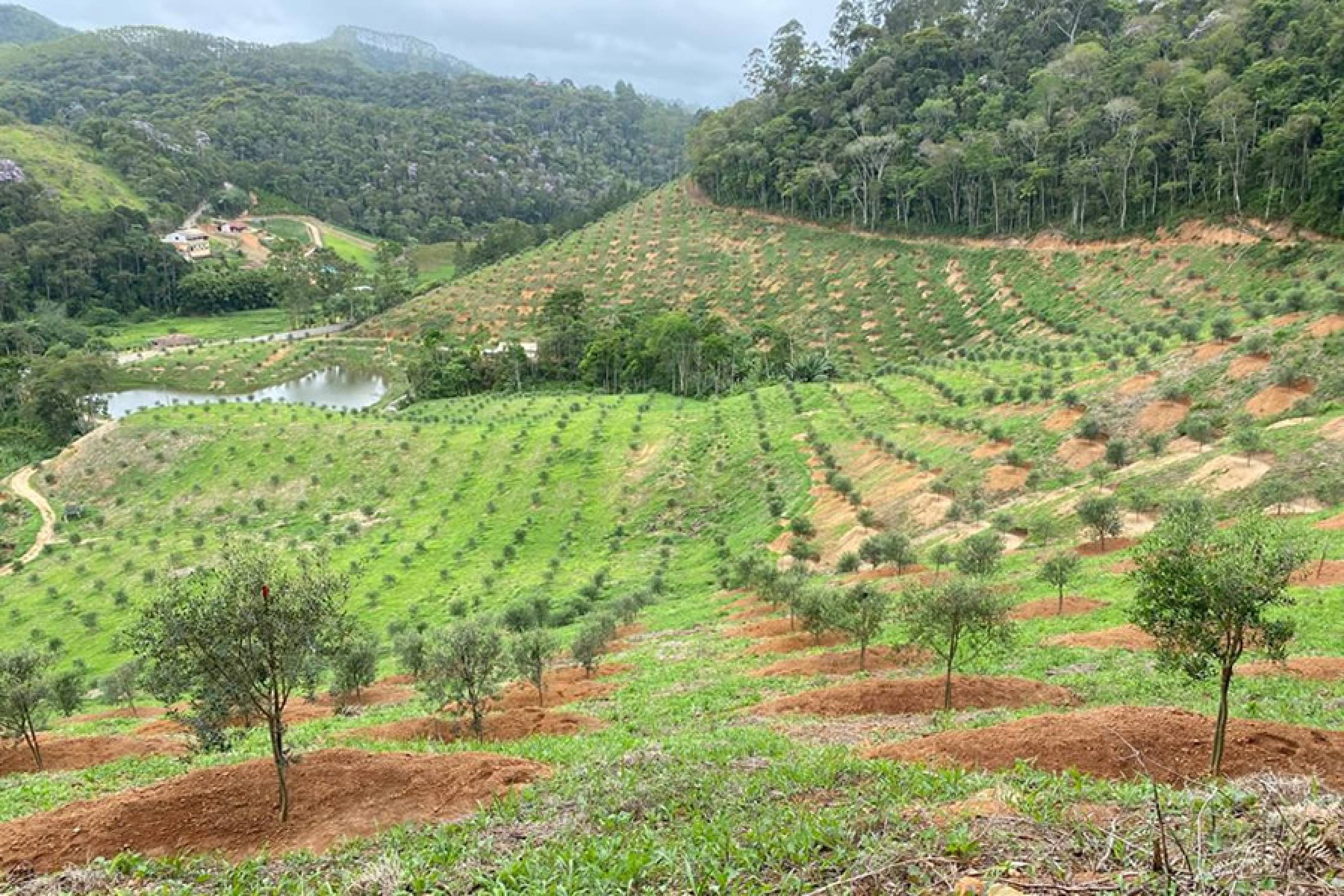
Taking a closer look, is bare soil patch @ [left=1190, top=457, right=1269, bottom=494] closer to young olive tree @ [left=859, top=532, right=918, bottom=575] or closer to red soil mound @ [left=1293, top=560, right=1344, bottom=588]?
red soil mound @ [left=1293, top=560, right=1344, bottom=588]

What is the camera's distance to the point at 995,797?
965cm

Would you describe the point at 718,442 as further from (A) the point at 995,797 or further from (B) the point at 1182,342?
(A) the point at 995,797

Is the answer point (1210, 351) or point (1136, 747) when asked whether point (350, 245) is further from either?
point (1136, 747)

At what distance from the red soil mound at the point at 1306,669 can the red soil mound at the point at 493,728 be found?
15.5 meters

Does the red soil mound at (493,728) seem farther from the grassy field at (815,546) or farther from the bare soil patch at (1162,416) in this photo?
the bare soil patch at (1162,416)

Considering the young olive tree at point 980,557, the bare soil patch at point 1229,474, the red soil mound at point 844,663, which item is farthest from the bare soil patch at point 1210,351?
the red soil mound at point 844,663

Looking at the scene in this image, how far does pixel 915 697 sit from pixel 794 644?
29.2 feet

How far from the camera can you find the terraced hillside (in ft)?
201

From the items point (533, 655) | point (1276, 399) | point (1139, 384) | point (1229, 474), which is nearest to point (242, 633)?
point (533, 655)

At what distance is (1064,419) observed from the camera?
40906mm

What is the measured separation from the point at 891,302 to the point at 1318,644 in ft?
247

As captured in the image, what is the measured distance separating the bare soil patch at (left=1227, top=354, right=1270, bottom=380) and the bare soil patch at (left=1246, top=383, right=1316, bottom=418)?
2057 mm

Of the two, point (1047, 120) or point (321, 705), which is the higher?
point (1047, 120)

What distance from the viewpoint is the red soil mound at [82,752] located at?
20328 millimetres
